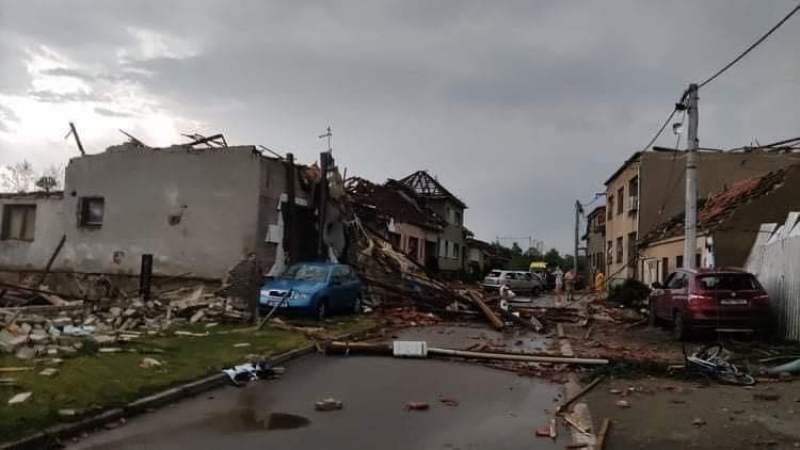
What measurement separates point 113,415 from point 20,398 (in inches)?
38.2

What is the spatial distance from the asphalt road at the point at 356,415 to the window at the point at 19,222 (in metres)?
16.1

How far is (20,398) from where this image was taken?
7227 millimetres

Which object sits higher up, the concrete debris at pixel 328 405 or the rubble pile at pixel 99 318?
the rubble pile at pixel 99 318

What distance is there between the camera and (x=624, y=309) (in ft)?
85.3

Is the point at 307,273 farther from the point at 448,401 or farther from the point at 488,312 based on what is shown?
the point at 448,401

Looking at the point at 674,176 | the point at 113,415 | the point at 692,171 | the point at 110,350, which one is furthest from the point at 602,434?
the point at 674,176

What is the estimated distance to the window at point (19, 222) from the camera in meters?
23.3

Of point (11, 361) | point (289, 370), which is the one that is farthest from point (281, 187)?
point (11, 361)

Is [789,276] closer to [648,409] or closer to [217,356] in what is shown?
[648,409]

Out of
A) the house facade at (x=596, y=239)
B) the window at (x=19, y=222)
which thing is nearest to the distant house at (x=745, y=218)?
the window at (x=19, y=222)

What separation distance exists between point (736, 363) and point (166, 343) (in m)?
9.97

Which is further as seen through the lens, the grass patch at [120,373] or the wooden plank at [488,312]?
the wooden plank at [488,312]

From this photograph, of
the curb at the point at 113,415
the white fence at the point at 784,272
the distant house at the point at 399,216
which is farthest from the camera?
the distant house at the point at 399,216

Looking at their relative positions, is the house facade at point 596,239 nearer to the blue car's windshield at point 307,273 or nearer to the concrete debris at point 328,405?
the blue car's windshield at point 307,273
